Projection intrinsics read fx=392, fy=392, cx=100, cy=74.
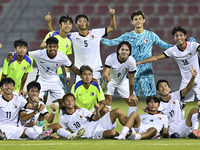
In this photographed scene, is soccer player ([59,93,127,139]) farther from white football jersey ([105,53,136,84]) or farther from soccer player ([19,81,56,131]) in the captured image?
white football jersey ([105,53,136,84])

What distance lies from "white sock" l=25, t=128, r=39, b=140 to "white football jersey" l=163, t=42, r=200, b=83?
9.00ft

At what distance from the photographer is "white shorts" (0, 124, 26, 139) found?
17.1 ft

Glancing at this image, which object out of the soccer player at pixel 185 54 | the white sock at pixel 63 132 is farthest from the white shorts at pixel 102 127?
the soccer player at pixel 185 54

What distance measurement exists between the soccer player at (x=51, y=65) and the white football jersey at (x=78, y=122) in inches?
35.4

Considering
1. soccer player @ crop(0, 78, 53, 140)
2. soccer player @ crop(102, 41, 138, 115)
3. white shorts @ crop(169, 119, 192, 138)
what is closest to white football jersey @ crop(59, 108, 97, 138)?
soccer player @ crop(0, 78, 53, 140)

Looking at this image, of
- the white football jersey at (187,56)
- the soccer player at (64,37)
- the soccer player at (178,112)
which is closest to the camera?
the soccer player at (178,112)

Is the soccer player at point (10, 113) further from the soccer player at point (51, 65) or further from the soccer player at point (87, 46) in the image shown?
the soccer player at point (87, 46)

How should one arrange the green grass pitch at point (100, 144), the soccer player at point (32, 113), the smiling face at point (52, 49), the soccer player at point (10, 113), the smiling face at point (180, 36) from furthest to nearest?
1. the smiling face at point (180, 36)
2. the smiling face at point (52, 49)
3. the soccer player at point (32, 113)
4. the soccer player at point (10, 113)
5. the green grass pitch at point (100, 144)

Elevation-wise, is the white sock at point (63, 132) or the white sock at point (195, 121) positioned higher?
the white sock at point (195, 121)

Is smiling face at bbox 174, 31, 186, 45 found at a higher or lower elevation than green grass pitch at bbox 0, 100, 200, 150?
higher

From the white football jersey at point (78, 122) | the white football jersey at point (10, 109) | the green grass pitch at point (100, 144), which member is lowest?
the green grass pitch at point (100, 144)

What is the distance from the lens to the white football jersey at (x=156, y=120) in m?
5.46

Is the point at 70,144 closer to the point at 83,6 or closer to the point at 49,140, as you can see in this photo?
the point at 49,140

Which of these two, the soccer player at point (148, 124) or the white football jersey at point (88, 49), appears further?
the white football jersey at point (88, 49)
